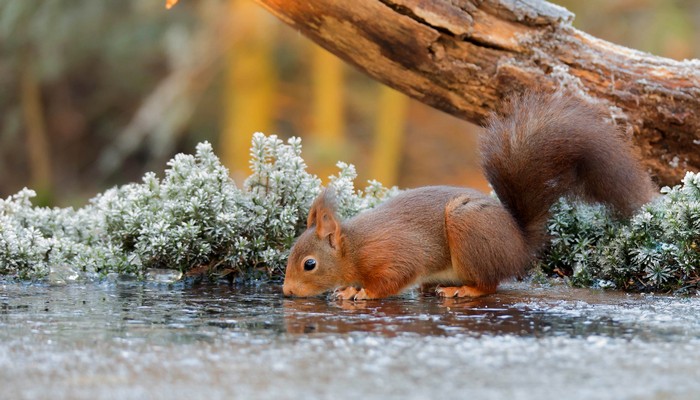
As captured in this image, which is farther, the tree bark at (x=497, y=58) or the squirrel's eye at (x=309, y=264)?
the tree bark at (x=497, y=58)

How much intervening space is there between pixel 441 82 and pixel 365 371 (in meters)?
2.03

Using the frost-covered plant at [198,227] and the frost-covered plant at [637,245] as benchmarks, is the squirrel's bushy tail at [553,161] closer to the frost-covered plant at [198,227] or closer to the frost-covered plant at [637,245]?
the frost-covered plant at [637,245]

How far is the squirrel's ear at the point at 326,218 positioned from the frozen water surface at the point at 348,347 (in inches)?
11.8

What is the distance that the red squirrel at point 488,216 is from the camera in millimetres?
3016

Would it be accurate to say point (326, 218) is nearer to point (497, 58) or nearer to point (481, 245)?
point (481, 245)

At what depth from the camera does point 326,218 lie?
311cm

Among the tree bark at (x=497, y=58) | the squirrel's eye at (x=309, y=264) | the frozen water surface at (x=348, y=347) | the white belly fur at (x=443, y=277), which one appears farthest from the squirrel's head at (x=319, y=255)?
the tree bark at (x=497, y=58)

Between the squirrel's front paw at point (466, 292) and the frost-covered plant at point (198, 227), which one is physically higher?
the frost-covered plant at point (198, 227)

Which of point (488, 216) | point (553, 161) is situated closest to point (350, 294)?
point (488, 216)

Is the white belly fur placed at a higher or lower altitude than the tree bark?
lower

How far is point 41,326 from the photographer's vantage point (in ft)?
7.55

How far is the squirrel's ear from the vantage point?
3092 mm

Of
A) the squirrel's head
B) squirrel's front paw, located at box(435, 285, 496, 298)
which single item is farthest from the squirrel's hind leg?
the squirrel's head

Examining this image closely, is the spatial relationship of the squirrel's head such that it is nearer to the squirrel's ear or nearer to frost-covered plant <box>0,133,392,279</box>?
the squirrel's ear
